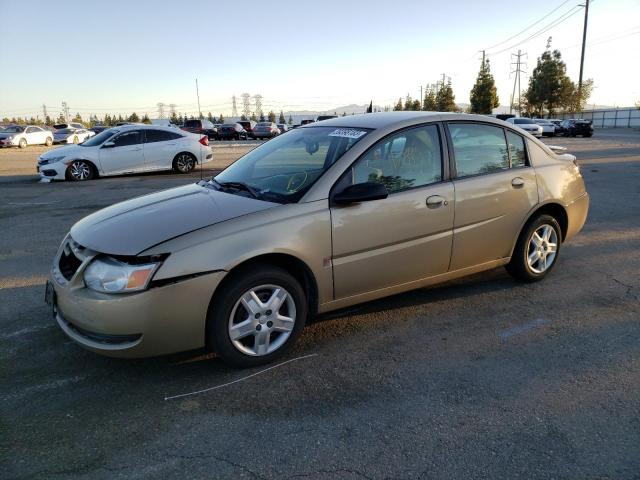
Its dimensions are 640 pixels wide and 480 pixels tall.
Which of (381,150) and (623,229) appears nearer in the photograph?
(381,150)

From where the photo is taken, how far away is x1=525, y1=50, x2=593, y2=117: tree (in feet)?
191

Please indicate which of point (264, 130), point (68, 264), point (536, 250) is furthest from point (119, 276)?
point (264, 130)

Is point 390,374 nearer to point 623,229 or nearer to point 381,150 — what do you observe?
point 381,150

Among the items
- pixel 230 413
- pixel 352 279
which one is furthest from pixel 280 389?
pixel 352 279

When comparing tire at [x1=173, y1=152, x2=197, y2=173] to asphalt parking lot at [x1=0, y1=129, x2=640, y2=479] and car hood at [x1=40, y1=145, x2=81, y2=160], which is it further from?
asphalt parking lot at [x1=0, y1=129, x2=640, y2=479]

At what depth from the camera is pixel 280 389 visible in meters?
3.04

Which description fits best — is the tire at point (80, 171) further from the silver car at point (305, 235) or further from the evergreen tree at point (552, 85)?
the evergreen tree at point (552, 85)

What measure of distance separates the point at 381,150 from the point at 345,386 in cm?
Result: 178

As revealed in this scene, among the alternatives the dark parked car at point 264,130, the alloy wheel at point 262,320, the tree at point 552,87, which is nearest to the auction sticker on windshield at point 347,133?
the alloy wheel at point 262,320

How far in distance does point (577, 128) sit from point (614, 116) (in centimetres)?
2937

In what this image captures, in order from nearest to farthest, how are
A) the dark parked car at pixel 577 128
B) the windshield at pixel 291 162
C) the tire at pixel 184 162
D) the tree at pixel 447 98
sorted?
the windshield at pixel 291 162 < the tire at pixel 184 162 < the dark parked car at pixel 577 128 < the tree at pixel 447 98

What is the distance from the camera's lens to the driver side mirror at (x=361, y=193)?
338 cm

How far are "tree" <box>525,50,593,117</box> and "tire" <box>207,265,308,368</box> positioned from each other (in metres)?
64.5

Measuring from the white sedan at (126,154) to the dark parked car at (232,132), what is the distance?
2876 cm
